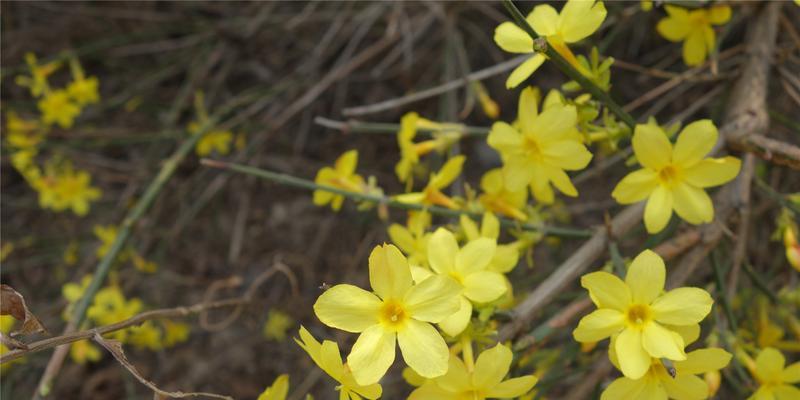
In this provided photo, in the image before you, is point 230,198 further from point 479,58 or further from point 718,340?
point 718,340

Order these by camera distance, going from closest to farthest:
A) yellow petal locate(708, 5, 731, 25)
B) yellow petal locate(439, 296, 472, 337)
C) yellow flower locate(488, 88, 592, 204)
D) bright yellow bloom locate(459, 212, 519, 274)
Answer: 1. yellow petal locate(439, 296, 472, 337)
2. yellow flower locate(488, 88, 592, 204)
3. bright yellow bloom locate(459, 212, 519, 274)
4. yellow petal locate(708, 5, 731, 25)

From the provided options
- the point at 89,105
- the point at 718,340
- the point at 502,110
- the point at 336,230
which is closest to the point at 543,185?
the point at 718,340

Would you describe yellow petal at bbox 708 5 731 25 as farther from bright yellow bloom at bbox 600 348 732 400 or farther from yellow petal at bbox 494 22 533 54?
bright yellow bloom at bbox 600 348 732 400

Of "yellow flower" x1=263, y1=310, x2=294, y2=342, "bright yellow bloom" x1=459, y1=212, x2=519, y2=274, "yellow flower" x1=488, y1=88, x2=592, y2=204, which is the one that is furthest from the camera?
"yellow flower" x1=263, y1=310, x2=294, y2=342

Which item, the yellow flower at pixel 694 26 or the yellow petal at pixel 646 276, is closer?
the yellow petal at pixel 646 276

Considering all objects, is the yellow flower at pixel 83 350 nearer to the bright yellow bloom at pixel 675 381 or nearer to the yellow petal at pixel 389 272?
the yellow petal at pixel 389 272

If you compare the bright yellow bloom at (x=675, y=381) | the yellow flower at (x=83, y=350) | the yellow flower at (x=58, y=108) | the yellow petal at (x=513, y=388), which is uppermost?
the yellow flower at (x=58, y=108)

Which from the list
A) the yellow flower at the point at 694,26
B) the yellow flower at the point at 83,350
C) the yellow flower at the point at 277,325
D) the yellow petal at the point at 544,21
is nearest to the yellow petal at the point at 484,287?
the yellow petal at the point at 544,21

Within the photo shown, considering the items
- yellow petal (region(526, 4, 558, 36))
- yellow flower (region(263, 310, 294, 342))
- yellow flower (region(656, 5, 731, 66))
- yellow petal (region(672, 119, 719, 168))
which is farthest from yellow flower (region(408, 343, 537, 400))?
yellow flower (region(263, 310, 294, 342))
